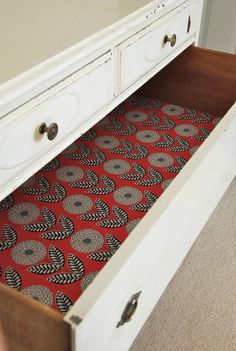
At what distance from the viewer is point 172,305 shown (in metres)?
0.93

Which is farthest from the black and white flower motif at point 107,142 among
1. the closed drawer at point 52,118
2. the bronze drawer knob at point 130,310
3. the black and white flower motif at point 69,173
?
the bronze drawer knob at point 130,310

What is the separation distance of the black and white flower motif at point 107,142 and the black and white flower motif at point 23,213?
0.83 ft

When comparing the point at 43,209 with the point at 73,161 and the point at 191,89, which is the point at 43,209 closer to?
the point at 73,161

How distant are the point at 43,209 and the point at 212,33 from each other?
1.07 m

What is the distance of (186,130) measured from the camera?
3.59ft

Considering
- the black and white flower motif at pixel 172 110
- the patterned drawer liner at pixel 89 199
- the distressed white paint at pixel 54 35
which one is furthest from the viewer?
the black and white flower motif at pixel 172 110

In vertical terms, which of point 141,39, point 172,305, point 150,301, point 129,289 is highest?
point 141,39

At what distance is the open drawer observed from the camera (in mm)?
496

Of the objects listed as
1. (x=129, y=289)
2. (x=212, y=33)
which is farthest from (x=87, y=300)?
(x=212, y=33)

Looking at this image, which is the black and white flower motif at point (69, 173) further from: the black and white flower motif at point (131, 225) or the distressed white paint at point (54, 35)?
the distressed white paint at point (54, 35)

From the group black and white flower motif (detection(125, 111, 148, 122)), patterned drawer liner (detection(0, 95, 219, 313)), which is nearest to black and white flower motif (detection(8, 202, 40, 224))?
patterned drawer liner (detection(0, 95, 219, 313))

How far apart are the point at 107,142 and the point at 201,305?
0.40m

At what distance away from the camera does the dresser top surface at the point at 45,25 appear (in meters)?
0.64

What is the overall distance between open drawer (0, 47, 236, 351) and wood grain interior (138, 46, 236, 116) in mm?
228
